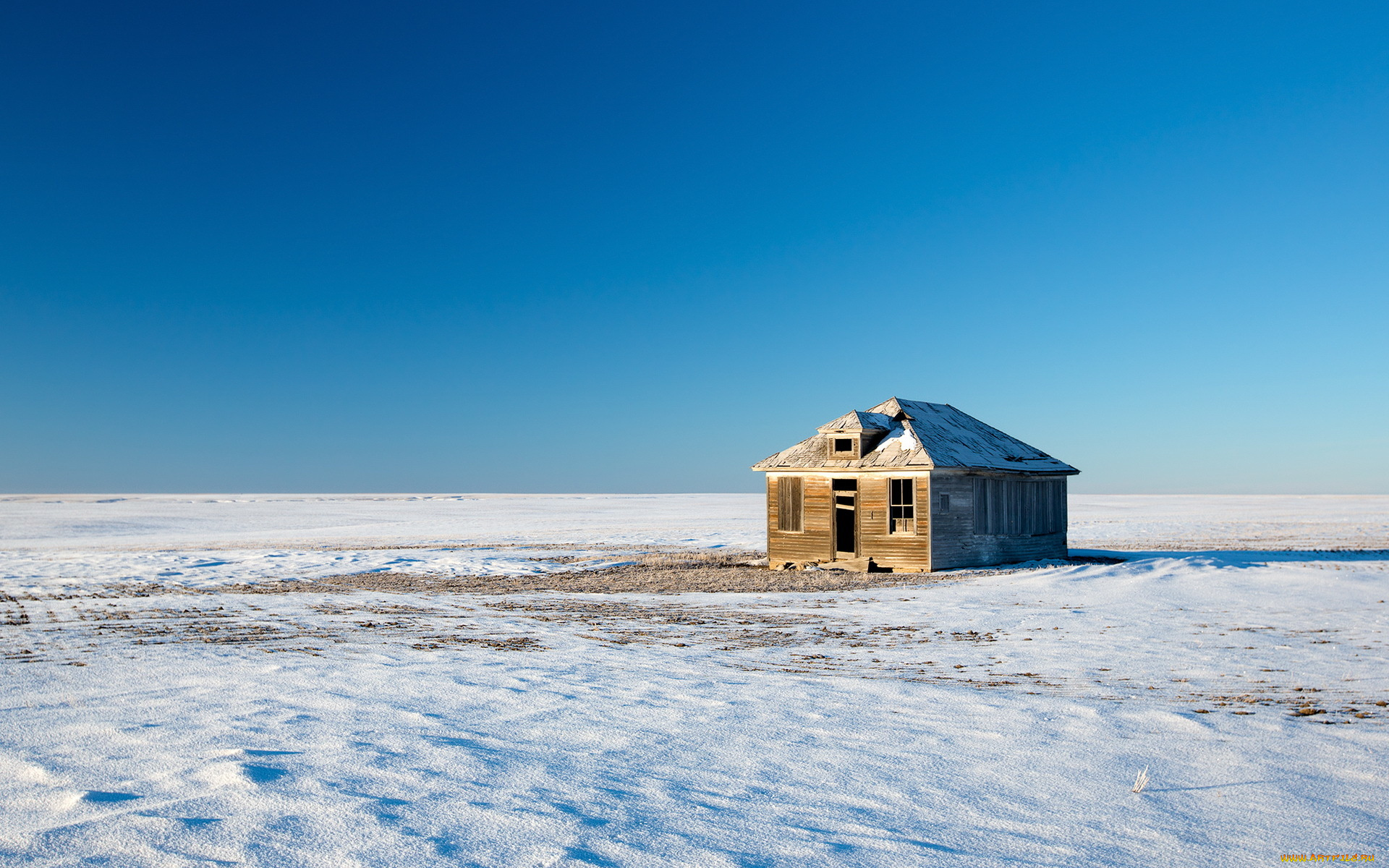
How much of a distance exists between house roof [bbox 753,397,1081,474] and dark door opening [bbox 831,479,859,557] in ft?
2.46

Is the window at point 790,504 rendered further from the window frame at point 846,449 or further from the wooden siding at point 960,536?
the wooden siding at point 960,536

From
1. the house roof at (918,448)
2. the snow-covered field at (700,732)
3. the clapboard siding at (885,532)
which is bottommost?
the snow-covered field at (700,732)

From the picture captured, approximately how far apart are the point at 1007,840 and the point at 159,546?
3753 cm

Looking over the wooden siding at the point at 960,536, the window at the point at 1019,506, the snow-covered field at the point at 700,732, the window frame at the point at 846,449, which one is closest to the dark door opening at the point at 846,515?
the window frame at the point at 846,449

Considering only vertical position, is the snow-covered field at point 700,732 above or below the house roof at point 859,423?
below

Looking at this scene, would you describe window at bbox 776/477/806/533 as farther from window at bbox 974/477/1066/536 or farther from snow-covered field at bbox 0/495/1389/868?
snow-covered field at bbox 0/495/1389/868

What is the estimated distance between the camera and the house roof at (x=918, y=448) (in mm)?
23719

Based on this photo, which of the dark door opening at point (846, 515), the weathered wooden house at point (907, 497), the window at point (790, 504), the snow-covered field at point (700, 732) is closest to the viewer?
the snow-covered field at point (700, 732)

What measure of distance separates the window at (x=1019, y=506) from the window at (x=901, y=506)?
202cm

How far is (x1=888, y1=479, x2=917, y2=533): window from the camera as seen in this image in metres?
23.6

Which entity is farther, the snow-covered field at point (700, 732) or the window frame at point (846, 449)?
the window frame at point (846, 449)

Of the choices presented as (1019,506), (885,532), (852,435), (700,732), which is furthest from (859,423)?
(700,732)

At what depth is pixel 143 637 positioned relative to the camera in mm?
11859

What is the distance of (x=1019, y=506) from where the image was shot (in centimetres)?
2605
